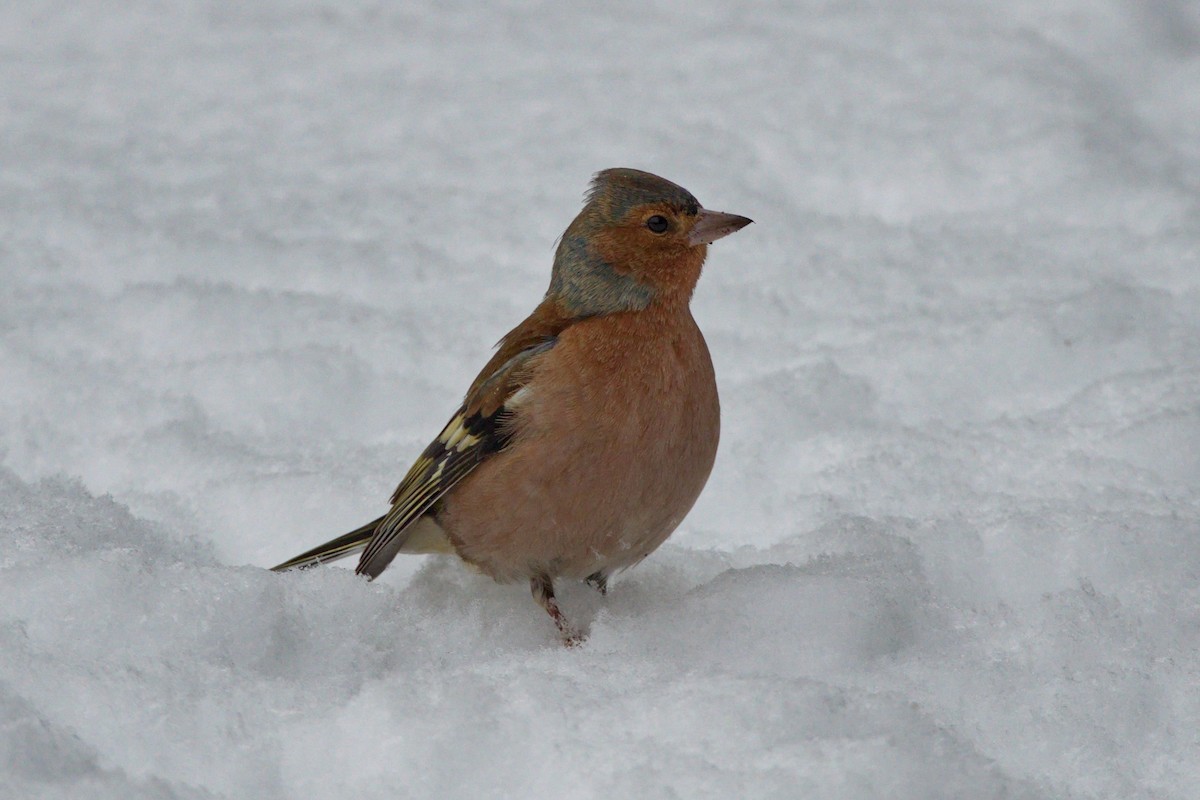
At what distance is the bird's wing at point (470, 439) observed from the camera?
3.99 m

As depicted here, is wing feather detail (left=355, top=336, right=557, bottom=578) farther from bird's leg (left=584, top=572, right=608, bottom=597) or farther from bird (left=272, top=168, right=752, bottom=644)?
bird's leg (left=584, top=572, right=608, bottom=597)

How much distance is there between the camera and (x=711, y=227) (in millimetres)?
4305

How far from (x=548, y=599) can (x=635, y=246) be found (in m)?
1.21

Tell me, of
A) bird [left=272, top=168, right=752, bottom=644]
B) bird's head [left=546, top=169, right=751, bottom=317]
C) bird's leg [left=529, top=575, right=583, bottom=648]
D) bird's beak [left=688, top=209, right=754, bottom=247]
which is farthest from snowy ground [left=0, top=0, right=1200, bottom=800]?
bird's beak [left=688, top=209, right=754, bottom=247]

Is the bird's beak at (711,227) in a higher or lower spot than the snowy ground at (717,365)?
higher

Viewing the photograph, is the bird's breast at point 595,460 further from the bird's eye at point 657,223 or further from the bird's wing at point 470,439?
the bird's eye at point 657,223

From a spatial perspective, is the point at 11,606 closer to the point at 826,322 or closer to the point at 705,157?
the point at 826,322

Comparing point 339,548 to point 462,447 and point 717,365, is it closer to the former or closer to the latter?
point 462,447

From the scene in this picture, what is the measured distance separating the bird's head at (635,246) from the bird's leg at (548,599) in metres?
0.87

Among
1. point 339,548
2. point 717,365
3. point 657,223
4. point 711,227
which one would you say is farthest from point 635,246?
point 717,365

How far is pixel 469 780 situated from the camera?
2.80 meters

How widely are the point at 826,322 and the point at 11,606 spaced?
414 centimetres

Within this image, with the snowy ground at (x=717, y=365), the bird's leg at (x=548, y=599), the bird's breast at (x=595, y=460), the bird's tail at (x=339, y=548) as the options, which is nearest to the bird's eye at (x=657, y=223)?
the bird's breast at (x=595, y=460)

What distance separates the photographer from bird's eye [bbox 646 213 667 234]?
432cm
